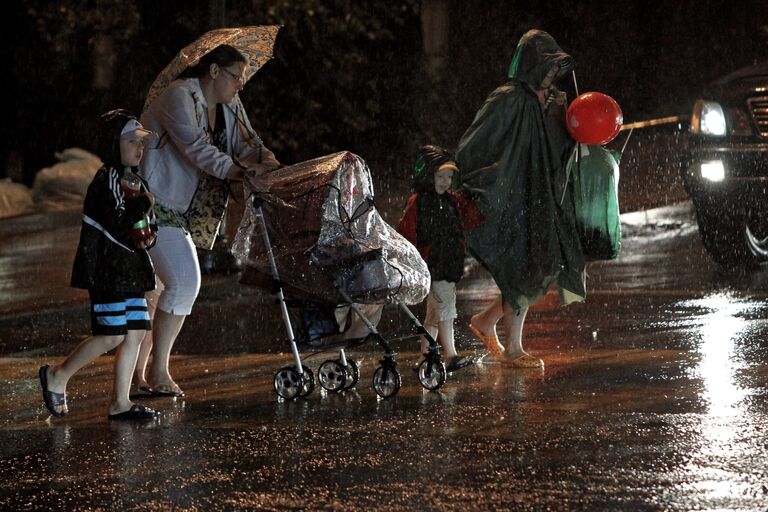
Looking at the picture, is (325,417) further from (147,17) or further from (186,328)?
(147,17)

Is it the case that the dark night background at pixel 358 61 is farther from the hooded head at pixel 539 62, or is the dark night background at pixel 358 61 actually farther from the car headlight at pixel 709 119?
the hooded head at pixel 539 62

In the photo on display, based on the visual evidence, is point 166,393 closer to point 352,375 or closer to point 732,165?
point 352,375

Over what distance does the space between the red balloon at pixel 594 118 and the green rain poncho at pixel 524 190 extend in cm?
→ 22

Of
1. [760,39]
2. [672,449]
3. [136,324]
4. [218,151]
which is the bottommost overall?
[672,449]

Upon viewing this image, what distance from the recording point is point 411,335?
7.91m

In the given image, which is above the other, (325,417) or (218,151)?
(218,151)

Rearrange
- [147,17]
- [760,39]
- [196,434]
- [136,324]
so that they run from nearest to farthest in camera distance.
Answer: [196,434] < [136,324] < [147,17] < [760,39]

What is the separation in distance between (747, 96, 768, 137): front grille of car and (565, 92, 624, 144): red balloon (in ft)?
12.7

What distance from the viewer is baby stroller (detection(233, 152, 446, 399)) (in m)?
7.75

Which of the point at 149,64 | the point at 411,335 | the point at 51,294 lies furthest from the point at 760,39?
the point at 411,335

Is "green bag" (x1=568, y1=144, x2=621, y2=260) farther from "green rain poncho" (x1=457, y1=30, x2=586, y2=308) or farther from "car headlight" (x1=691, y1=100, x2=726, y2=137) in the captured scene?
"car headlight" (x1=691, y1=100, x2=726, y2=137)

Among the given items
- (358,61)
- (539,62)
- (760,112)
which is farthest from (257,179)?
(358,61)

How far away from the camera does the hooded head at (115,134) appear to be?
7488 millimetres

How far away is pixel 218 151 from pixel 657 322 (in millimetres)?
3681
